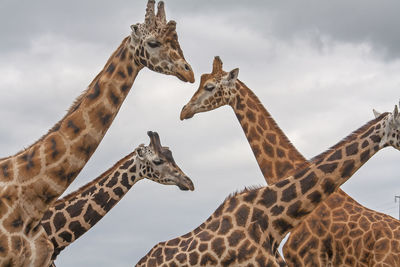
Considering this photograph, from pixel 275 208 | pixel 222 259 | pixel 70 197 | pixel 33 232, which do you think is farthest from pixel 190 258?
pixel 70 197

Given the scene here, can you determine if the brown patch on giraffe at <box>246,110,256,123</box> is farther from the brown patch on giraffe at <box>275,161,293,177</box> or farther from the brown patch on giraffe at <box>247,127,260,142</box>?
the brown patch on giraffe at <box>275,161,293,177</box>

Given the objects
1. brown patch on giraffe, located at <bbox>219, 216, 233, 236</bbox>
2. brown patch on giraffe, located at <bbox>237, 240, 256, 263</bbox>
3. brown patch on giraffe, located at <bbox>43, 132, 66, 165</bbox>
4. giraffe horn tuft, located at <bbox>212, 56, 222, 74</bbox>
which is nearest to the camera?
brown patch on giraffe, located at <bbox>43, 132, 66, 165</bbox>

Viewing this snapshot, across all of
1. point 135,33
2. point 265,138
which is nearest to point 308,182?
point 265,138

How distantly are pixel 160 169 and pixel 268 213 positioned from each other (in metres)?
3.84

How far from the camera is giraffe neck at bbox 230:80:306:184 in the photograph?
44.0 feet

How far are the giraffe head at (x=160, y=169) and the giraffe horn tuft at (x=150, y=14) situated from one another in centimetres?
516

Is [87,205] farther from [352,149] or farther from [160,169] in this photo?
[352,149]

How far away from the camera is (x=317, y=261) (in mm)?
12039

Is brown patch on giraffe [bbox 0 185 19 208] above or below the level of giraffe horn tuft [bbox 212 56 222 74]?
below

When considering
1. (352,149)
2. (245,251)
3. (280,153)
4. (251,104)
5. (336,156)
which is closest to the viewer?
(245,251)

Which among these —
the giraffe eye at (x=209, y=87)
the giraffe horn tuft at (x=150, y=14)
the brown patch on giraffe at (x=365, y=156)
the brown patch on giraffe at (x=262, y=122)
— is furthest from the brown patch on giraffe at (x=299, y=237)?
the giraffe horn tuft at (x=150, y=14)

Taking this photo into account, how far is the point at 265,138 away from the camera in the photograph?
13.7m

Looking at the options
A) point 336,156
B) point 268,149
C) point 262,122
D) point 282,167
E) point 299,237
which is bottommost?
point 299,237

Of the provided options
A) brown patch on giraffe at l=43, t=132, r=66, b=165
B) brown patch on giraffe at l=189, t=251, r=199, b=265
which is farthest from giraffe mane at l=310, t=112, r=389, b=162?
brown patch on giraffe at l=43, t=132, r=66, b=165
